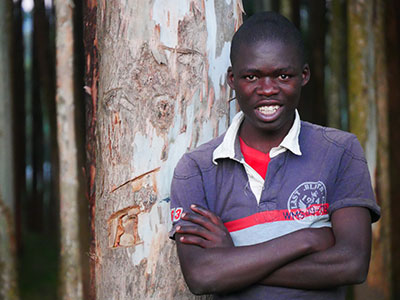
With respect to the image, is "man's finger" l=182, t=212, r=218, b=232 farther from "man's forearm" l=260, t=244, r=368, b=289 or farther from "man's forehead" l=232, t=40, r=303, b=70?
"man's forehead" l=232, t=40, r=303, b=70

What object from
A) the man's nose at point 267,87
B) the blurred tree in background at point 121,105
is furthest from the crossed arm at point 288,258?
the man's nose at point 267,87

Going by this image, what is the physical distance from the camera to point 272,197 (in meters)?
2.06

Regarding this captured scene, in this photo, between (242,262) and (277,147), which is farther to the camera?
(277,147)

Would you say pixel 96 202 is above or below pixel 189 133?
below

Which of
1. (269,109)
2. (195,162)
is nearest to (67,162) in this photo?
(195,162)

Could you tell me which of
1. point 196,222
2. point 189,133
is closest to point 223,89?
point 189,133

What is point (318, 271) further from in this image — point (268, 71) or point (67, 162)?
point (67, 162)

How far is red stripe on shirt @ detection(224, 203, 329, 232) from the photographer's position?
2.06m

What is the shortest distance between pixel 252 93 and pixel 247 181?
0.33m

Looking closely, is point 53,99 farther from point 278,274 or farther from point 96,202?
point 278,274

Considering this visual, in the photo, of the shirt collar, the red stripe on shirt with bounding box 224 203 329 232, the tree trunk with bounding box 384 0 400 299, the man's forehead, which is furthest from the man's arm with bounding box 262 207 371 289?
the tree trunk with bounding box 384 0 400 299

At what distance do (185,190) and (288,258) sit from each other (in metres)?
0.46

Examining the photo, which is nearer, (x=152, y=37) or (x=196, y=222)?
(x=196, y=222)

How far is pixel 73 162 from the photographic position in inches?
201
